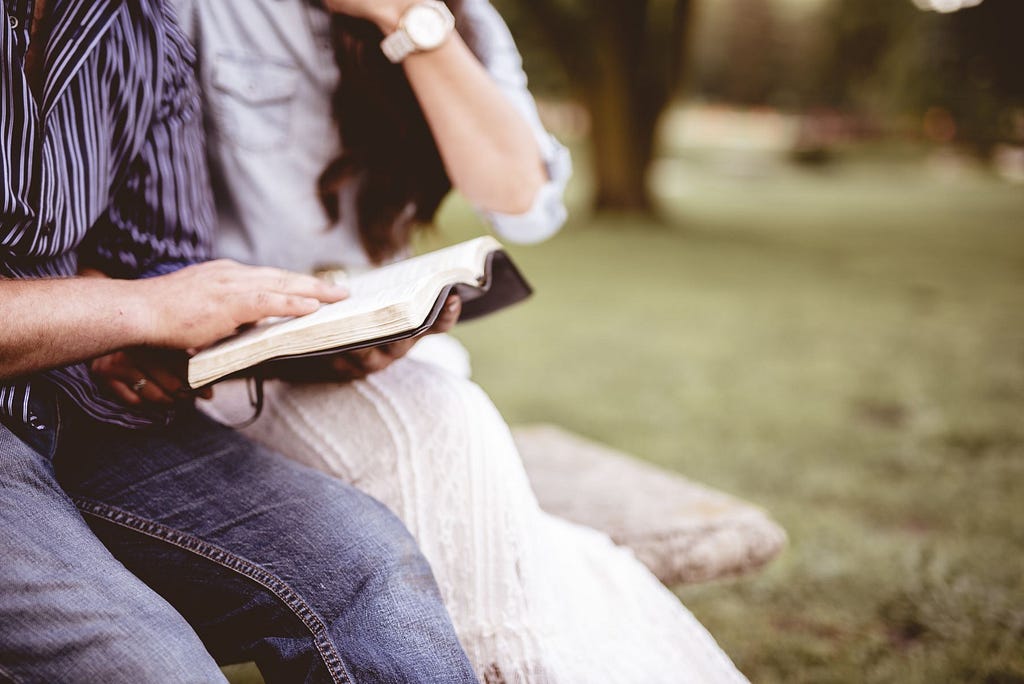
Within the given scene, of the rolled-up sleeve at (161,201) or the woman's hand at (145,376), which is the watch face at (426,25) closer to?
the rolled-up sleeve at (161,201)

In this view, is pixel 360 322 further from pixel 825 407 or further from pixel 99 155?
pixel 825 407

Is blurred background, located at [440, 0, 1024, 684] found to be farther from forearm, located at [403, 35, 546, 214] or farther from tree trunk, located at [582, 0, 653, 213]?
forearm, located at [403, 35, 546, 214]

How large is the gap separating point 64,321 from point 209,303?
0.18 metres

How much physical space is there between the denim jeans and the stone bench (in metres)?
0.74

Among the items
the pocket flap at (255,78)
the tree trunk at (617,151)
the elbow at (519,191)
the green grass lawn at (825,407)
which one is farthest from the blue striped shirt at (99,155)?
the tree trunk at (617,151)

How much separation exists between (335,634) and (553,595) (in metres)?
0.40

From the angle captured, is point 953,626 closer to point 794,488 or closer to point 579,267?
point 794,488

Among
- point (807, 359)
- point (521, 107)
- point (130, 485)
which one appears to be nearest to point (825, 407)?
point (807, 359)

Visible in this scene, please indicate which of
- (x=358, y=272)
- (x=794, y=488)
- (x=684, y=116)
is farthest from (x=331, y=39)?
(x=684, y=116)

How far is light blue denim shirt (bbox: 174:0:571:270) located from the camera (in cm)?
168

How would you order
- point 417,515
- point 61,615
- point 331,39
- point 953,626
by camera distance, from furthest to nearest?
point 953,626 → point 331,39 → point 417,515 → point 61,615

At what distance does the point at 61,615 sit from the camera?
3.32ft

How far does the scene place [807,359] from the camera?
5395mm

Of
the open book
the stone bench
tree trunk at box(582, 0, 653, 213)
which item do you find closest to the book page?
the open book
